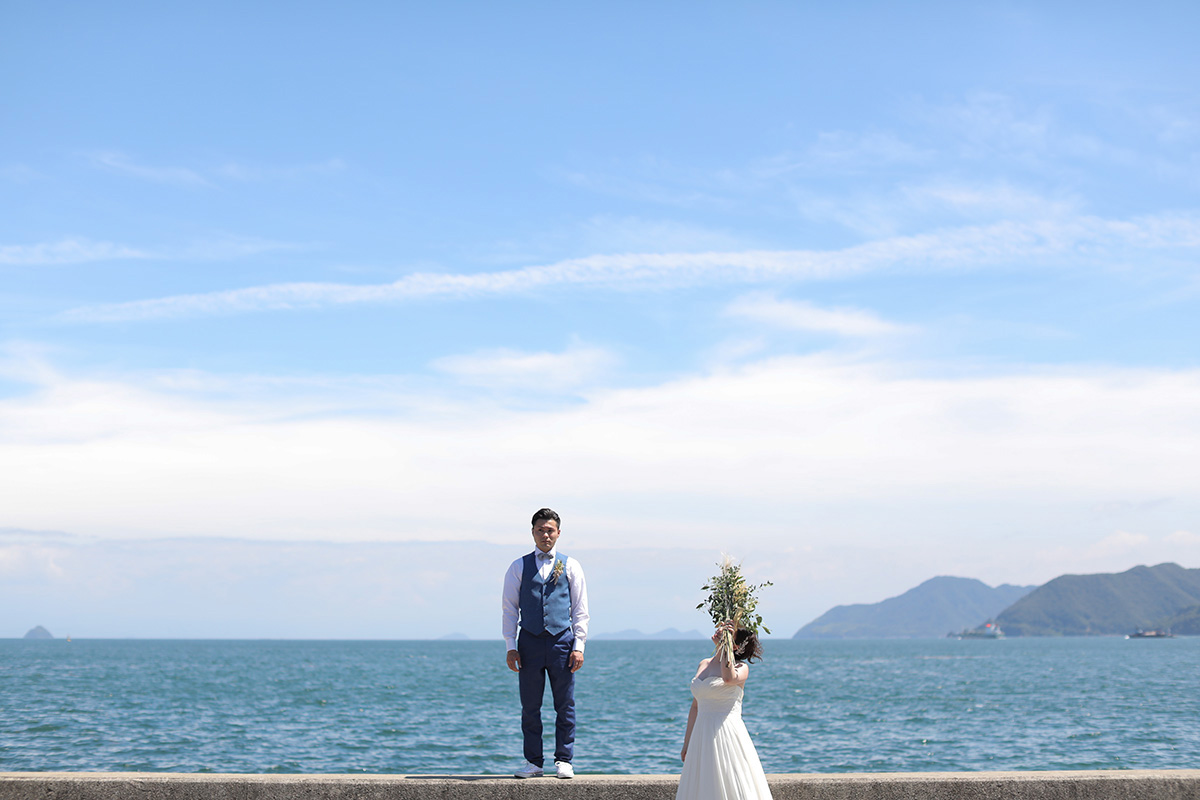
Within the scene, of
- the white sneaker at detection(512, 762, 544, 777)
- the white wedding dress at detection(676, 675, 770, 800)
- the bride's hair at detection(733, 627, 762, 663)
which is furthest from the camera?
the white sneaker at detection(512, 762, 544, 777)

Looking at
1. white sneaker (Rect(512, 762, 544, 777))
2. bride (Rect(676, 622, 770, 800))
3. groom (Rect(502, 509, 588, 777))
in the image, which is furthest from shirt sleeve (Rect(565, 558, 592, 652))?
bride (Rect(676, 622, 770, 800))

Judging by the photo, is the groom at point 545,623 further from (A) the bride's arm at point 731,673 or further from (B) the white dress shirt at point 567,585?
(A) the bride's arm at point 731,673

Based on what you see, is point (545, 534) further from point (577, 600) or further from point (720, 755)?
point (720, 755)

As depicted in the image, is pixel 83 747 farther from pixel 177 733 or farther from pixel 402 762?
pixel 402 762

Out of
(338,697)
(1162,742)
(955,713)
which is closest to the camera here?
(1162,742)

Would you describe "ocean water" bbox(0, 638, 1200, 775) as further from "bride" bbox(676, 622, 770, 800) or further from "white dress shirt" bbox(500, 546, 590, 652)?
"bride" bbox(676, 622, 770, 800)

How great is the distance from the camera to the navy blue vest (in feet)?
27.0

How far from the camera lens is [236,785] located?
7.46 metres

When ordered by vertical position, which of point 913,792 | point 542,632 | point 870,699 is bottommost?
point 870,699

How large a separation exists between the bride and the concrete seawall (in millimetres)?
868

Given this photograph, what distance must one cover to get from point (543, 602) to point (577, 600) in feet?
1.05

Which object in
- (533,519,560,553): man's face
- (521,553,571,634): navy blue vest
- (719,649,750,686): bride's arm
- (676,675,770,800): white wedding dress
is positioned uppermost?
(533,519,560,553): man's face

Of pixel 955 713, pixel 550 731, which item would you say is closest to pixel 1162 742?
pixel 955 713

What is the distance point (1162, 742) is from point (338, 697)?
1614 inches
